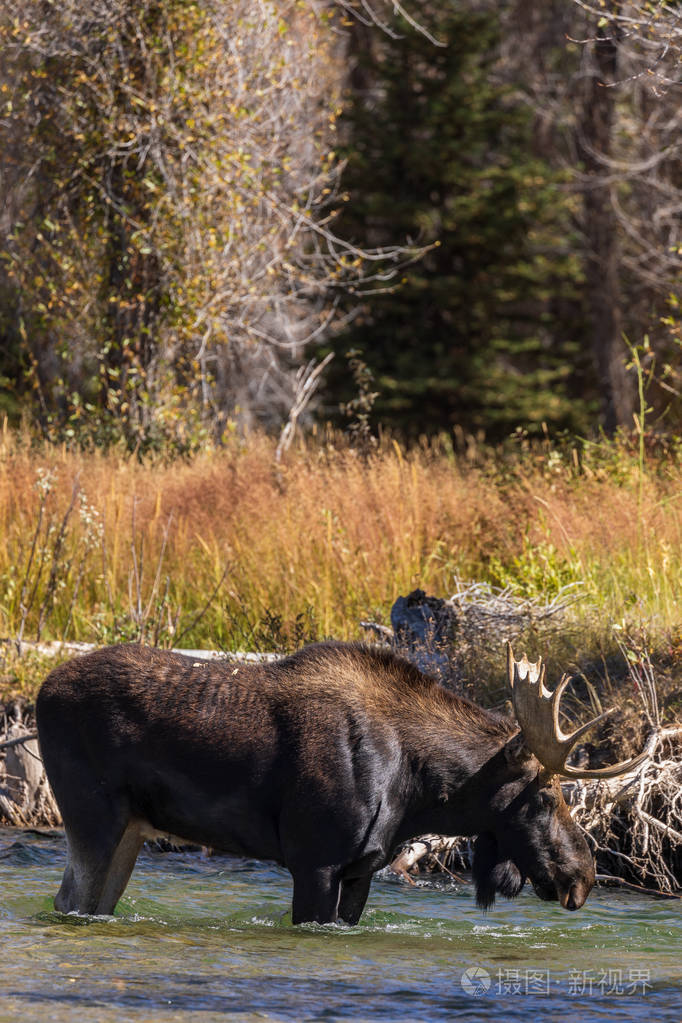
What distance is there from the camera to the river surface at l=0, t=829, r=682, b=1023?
514 centimetres

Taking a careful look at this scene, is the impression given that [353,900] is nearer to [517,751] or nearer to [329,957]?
[329,957]

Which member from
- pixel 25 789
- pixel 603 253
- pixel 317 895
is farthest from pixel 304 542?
pixel 603 253

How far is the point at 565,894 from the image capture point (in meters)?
6.00

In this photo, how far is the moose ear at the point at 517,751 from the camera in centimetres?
597

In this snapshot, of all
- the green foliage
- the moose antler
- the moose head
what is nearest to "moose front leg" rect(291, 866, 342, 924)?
the moose head

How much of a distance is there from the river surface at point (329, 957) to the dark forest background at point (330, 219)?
4.60 m

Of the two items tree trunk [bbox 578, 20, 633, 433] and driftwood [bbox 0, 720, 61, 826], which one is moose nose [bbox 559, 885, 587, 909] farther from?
tree trunk [bbox 578, 20, 633, 433]

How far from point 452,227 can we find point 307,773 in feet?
58.9

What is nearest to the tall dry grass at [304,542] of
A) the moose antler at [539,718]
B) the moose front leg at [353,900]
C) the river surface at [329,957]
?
the river surface at [329,957]

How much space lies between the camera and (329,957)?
575 centimetres

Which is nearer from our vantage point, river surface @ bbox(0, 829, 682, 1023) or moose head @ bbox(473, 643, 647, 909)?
river surface @ bbox(0, 829, 682, 1023)

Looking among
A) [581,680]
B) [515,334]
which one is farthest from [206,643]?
[515,334]

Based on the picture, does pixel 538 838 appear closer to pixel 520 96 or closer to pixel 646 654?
pixel 646 654

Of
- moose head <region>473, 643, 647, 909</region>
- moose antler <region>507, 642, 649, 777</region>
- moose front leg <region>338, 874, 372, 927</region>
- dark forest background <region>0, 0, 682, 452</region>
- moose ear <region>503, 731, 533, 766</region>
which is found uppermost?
dark forest background <region>0, 0, 682, 452</region>
